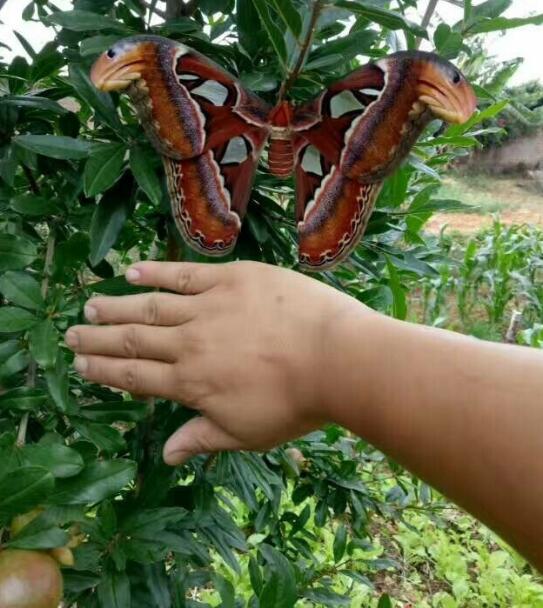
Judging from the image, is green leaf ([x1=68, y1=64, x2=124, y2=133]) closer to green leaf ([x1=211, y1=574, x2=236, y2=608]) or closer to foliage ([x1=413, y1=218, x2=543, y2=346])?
green leaf ([x1=211, y1=574, x2=236, y2=608])

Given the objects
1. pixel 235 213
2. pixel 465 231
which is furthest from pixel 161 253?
pixel 465 231

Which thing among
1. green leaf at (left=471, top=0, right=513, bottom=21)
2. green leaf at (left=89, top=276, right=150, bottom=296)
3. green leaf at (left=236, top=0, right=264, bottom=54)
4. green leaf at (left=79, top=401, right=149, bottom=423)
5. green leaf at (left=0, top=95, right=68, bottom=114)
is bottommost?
green leaf at (left=79, top=401, right=149, bottom=423)

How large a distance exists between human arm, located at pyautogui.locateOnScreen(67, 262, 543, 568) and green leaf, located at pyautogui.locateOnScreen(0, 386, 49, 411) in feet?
0.16

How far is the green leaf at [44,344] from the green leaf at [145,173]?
164mm

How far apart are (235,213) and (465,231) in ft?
26.4

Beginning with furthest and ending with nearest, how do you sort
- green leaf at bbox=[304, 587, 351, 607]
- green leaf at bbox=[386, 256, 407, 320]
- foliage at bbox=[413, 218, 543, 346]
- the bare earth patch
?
the bare earth patch < foliage at bbox=[413, 218, 543, 346] < green leaf at bbox=[304, 587, 351, 607] < green leaf at bbox=[386, 256, 407, 320]

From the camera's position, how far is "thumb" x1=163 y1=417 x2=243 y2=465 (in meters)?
0.65

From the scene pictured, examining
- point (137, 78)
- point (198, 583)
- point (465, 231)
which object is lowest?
point (465, 231)

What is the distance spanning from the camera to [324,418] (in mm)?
615

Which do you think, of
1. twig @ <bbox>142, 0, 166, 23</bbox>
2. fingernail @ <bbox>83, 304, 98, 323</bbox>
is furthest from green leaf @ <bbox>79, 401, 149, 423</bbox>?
twig @ <bbox>142, 0, 166, 23</bbox>

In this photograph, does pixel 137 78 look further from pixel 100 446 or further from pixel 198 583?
pixel 198 583

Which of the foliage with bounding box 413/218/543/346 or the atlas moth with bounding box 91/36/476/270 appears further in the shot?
the foliage with bounding box 413/218/543/346

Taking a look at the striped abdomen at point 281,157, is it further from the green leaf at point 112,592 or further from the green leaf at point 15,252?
the green leaf at point 112,592

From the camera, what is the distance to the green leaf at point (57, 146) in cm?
70
